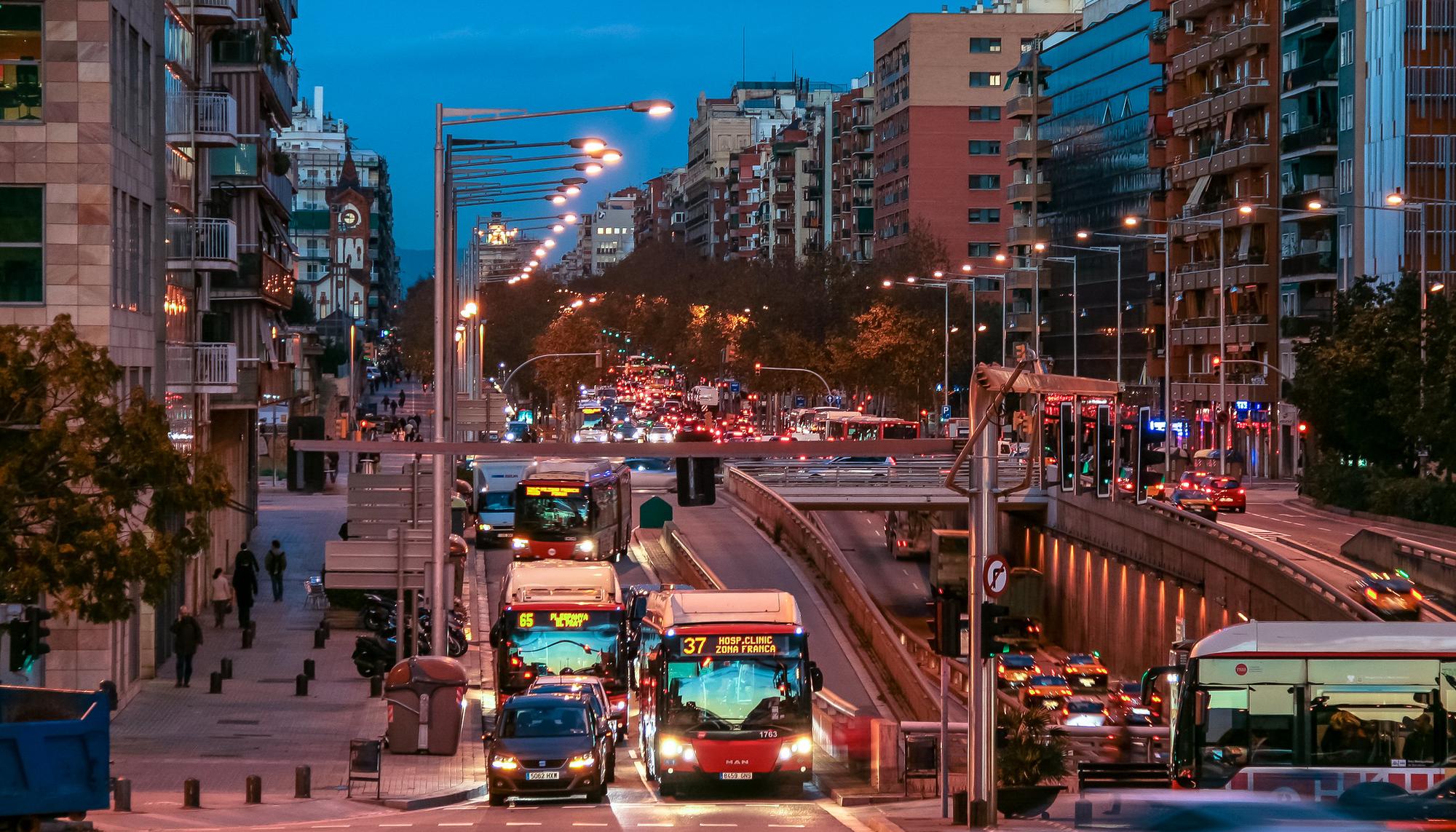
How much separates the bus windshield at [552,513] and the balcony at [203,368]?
13.6 m

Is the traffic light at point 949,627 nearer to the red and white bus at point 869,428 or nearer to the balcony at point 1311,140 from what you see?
the red and white bus at point 869,428

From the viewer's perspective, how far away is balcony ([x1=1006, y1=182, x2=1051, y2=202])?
4776 inches

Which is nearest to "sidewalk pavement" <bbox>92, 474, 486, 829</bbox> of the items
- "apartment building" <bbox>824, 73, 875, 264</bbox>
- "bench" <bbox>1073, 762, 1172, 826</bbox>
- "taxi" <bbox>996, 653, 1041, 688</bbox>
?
"bench" <bbox>1073, 762, 1172, 826</bbox>

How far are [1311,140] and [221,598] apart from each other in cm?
5375

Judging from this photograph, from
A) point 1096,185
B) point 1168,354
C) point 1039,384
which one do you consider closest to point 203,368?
point 1039,384

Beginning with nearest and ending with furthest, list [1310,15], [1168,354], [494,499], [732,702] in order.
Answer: [732,702] < [494,499] < [1310,15] < [1168,354]

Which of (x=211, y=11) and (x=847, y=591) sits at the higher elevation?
(x=211, y=11)

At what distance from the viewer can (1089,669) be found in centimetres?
5062

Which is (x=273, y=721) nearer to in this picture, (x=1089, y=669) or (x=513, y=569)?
(x=513, y=569)

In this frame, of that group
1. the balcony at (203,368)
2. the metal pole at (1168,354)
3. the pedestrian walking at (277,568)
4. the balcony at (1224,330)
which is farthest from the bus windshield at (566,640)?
the balcony at (1224,330)

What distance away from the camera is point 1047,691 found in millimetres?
46125

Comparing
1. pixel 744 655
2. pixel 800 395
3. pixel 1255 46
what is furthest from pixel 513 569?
pixel 800 395

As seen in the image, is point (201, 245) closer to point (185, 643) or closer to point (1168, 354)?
point (185, 643)

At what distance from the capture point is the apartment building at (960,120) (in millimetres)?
146375
